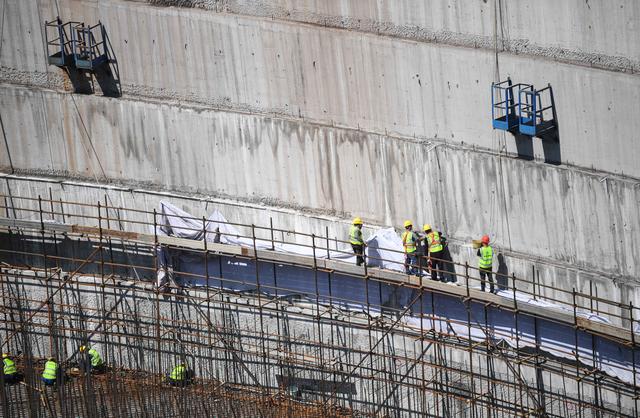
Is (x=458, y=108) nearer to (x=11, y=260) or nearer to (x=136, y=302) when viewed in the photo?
(x=136, y=302)

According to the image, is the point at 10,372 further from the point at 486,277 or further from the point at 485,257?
the point at 485,257

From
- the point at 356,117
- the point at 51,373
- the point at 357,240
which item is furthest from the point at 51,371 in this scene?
the point at 356,117

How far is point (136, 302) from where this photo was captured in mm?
31156

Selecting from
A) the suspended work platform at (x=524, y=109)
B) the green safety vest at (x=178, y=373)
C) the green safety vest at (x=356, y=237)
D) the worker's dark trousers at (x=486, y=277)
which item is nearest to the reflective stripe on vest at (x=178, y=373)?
the green safety vest at (x=178, y=373)

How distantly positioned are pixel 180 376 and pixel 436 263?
6.77m

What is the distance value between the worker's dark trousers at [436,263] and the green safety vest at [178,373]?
6514 millimetres

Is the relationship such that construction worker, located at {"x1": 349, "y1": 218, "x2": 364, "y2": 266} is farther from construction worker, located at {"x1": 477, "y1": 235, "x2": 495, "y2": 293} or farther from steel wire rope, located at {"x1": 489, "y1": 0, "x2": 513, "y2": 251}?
steel wire rope, located at {"x1": 489, "y1": 0, "x2": 513, "y2": 251}

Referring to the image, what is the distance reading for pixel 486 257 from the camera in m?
27.3

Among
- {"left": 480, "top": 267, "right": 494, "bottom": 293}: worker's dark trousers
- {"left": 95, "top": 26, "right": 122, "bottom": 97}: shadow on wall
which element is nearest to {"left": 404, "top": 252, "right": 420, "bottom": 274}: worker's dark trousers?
{"left": 480, "top": 267, "right": 494, "bottom": 293}: worker's dark trousers

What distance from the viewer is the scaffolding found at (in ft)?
90.0

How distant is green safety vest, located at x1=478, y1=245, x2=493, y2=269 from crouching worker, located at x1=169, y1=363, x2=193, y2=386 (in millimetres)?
7712

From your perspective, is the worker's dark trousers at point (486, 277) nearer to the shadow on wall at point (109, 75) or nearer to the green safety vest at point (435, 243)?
the green safety vest at point (435, 243)

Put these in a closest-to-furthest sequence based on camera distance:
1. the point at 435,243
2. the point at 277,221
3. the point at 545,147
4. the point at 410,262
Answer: the point at 545,147
the point at 435,243
the point at 410,262
the point at 277,221

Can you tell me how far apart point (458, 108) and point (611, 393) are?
22.7ft
